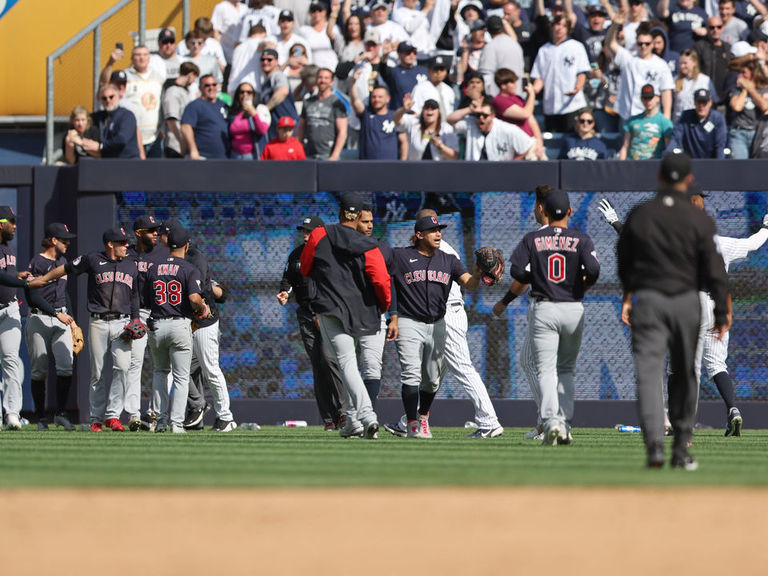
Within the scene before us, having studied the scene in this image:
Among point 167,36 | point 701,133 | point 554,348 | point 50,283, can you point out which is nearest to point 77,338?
point 50,283

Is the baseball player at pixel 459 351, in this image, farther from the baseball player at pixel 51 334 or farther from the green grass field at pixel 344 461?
the baseball player at pixel 51 334

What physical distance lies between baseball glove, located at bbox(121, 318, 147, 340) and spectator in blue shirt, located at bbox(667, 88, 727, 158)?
6.75 m

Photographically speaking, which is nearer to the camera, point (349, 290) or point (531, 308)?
point (531, 308)

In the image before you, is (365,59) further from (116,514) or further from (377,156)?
(116,514)

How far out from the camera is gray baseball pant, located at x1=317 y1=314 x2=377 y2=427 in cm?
1152

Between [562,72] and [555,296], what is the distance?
7.50m

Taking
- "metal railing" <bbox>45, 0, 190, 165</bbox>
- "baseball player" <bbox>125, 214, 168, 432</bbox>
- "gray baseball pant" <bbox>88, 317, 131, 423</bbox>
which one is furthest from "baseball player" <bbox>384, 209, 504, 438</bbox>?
"metal railing" <bbox>45, 0, 190, 165</bbox>

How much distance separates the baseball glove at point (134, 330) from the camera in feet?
46.6

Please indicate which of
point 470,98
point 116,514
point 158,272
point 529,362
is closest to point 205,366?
point 158,272

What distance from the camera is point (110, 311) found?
14625mm

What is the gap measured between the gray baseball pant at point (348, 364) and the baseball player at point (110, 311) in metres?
3.30

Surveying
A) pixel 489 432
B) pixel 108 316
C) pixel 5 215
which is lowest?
pixel 489 432

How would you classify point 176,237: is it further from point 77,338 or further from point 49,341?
point 49,341

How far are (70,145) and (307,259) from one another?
652 centimetres
